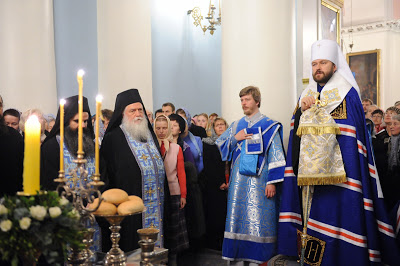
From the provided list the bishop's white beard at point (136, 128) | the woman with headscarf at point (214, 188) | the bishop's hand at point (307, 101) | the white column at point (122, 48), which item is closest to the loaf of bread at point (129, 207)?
the bishop's white beard at point (136, 128)

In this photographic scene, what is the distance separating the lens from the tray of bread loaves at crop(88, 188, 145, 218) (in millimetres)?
1968

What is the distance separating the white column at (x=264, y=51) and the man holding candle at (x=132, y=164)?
187 cm

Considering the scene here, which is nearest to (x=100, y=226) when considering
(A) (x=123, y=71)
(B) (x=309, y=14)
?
(A) (x=123, y=71)

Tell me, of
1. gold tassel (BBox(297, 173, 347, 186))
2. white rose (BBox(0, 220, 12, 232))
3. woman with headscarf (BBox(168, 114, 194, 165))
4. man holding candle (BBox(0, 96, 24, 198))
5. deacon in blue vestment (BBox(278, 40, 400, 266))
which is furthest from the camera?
woman with headscarf (BBox(168, 114, 194, 165))

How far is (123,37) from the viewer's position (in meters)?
7.32

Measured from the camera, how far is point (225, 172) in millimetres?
5355

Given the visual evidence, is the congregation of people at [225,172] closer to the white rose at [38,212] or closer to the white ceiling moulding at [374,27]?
the white rose at [38,212]

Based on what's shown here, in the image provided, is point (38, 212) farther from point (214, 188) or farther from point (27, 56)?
point (27, 56)

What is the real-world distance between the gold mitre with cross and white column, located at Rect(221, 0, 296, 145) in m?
1.62

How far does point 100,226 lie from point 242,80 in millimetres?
2614

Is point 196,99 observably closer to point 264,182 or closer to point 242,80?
point 242,80

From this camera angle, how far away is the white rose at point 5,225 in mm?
1534

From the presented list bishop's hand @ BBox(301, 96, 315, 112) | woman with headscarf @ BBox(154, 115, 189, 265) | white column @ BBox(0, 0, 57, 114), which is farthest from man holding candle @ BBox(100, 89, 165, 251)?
white column @ BBox(0, 0, 57, 114)

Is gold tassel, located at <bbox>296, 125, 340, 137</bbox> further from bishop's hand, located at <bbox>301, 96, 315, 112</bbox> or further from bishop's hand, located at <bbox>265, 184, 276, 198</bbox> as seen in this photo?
bishop's hand, located at <bbox>265, 184, 276, 198</bbox>
